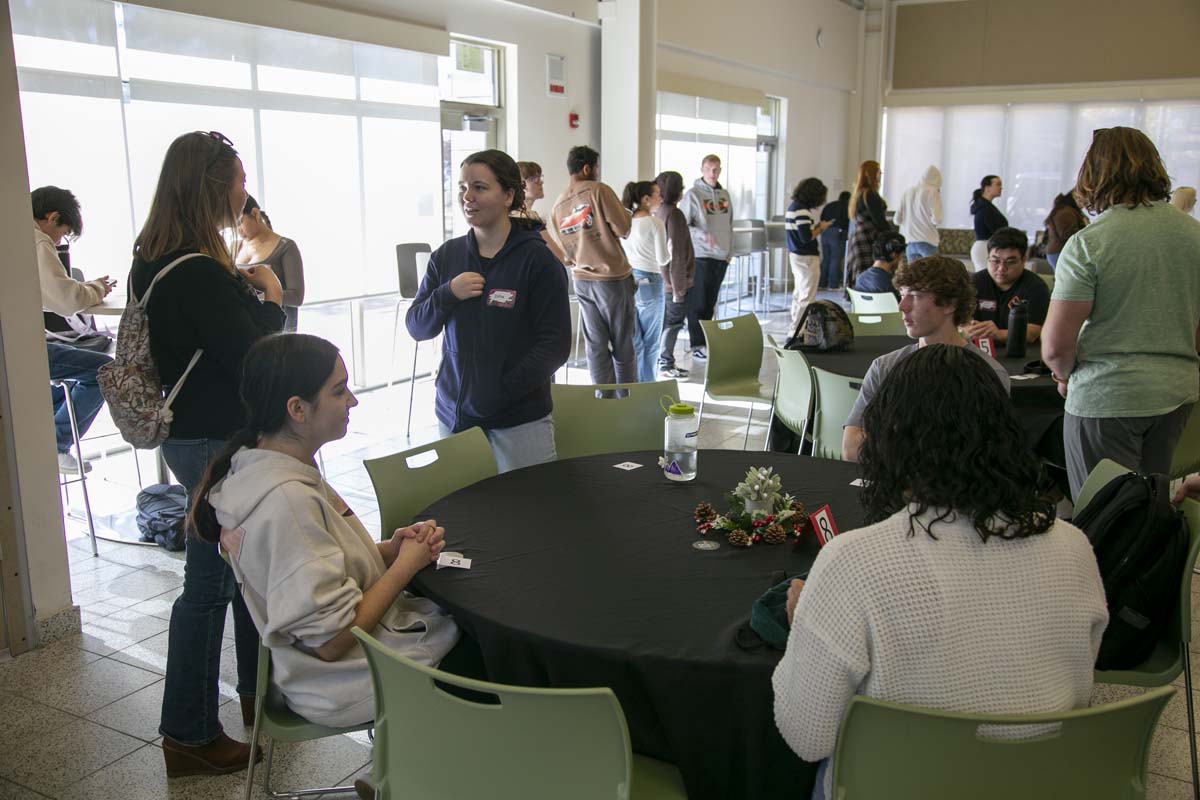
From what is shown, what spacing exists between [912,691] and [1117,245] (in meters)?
1.90

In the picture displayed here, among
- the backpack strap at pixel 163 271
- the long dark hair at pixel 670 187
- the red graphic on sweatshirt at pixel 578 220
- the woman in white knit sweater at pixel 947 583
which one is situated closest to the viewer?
the woman in white knit sweater at pixel 947 583

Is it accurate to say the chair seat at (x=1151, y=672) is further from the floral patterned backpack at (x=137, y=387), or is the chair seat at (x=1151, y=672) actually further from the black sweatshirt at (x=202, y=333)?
the floral patterned backpack at (x=137, y=387)

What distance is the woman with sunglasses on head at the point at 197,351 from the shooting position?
2.46m

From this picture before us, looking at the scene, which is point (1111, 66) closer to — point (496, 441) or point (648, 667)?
point (496, 441)

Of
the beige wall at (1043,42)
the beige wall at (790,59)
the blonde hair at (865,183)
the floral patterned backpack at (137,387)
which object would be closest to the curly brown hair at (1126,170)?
the floral patterned backpack at (137,387)

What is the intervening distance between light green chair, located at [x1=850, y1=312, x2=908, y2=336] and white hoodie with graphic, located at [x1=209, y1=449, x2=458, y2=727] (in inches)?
144

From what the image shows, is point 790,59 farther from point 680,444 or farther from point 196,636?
point 196,636

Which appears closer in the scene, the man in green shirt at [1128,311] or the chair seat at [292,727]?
the chair seat at [292,727]

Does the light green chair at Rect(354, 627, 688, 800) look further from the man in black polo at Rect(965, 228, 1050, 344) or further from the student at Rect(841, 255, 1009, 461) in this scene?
the man in black polo at Rect(965, 228, 1050, 344)

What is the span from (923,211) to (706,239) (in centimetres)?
260

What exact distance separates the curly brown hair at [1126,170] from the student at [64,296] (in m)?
3.51

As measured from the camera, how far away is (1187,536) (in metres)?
2.10

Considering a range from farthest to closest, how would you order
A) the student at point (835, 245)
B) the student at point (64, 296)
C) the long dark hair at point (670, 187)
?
1. the student at point (835, 245)
2. the long dark hair at point (670, 187)
3. the student at point (64, 296)

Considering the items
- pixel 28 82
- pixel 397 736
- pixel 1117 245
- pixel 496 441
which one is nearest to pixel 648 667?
pixel 397 736
